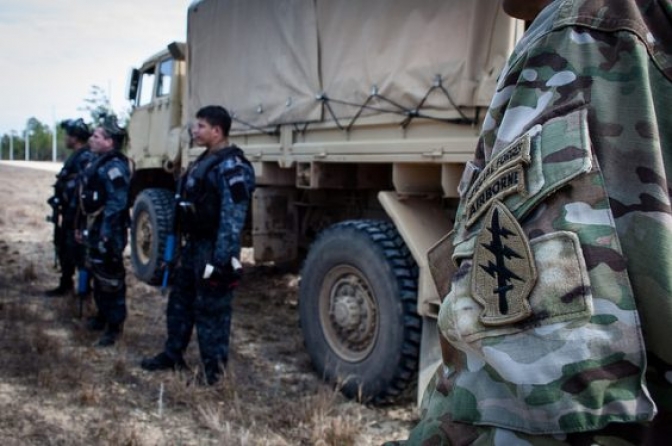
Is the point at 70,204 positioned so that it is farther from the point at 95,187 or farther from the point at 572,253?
the point at 572,253

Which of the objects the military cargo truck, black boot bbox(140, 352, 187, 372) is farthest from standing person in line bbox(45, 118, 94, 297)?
black boot bbox(140, 352, 187, 372)

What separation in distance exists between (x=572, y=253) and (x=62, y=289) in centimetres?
604

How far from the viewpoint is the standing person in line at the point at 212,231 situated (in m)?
3.60

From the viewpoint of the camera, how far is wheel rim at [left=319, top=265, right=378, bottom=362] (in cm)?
370

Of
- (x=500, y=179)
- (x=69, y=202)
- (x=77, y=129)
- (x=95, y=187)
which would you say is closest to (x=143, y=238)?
(x=69, y=202)

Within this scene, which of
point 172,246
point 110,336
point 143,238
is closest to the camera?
point 172,246

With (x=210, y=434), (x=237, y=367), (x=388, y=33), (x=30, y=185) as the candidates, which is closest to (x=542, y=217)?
(x=210, y=434)

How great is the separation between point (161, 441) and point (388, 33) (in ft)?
7.70

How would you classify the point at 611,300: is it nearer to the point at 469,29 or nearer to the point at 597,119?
the point at 597,119

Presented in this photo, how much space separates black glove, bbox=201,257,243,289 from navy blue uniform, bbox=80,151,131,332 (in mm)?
1245

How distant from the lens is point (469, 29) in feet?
10.2

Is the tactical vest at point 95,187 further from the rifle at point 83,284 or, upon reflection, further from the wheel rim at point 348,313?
the wheel rim at point 348,313

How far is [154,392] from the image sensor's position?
3725mm

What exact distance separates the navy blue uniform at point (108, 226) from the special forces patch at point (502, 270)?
13.7 feet
